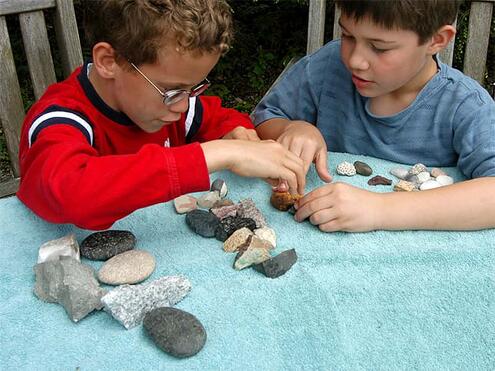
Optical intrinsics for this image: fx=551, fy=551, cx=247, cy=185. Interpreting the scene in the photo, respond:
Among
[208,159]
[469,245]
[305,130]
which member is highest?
[208,159]

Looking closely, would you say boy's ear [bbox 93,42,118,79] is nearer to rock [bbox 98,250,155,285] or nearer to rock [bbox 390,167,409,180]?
rock [bbox 98,250,155,285]

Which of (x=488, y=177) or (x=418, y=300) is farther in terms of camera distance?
(x=488, y=177)

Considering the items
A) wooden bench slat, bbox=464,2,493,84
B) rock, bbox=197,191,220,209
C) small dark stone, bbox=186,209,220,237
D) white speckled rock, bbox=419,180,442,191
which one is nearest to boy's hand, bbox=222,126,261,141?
rock, bbox=197,191,220,209

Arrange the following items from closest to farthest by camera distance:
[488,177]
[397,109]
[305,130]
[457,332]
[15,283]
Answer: [457,332] < [15,283] < [488,177] < [305,130] < [397,109]

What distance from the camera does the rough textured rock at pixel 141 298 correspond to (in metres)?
0.94

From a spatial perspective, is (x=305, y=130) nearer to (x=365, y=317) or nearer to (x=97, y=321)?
(x=365, y=317)

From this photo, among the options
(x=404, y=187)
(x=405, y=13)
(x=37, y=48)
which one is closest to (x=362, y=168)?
(x=404, y=187)

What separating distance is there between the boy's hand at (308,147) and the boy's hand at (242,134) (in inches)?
4.3

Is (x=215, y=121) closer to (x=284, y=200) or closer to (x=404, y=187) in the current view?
(x=284, y=200)

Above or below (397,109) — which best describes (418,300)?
below

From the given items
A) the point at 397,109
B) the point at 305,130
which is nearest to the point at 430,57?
the point at 397,109

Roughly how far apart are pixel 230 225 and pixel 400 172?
1.86 ft

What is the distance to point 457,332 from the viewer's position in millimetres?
942

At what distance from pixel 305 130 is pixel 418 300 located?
662 mm
